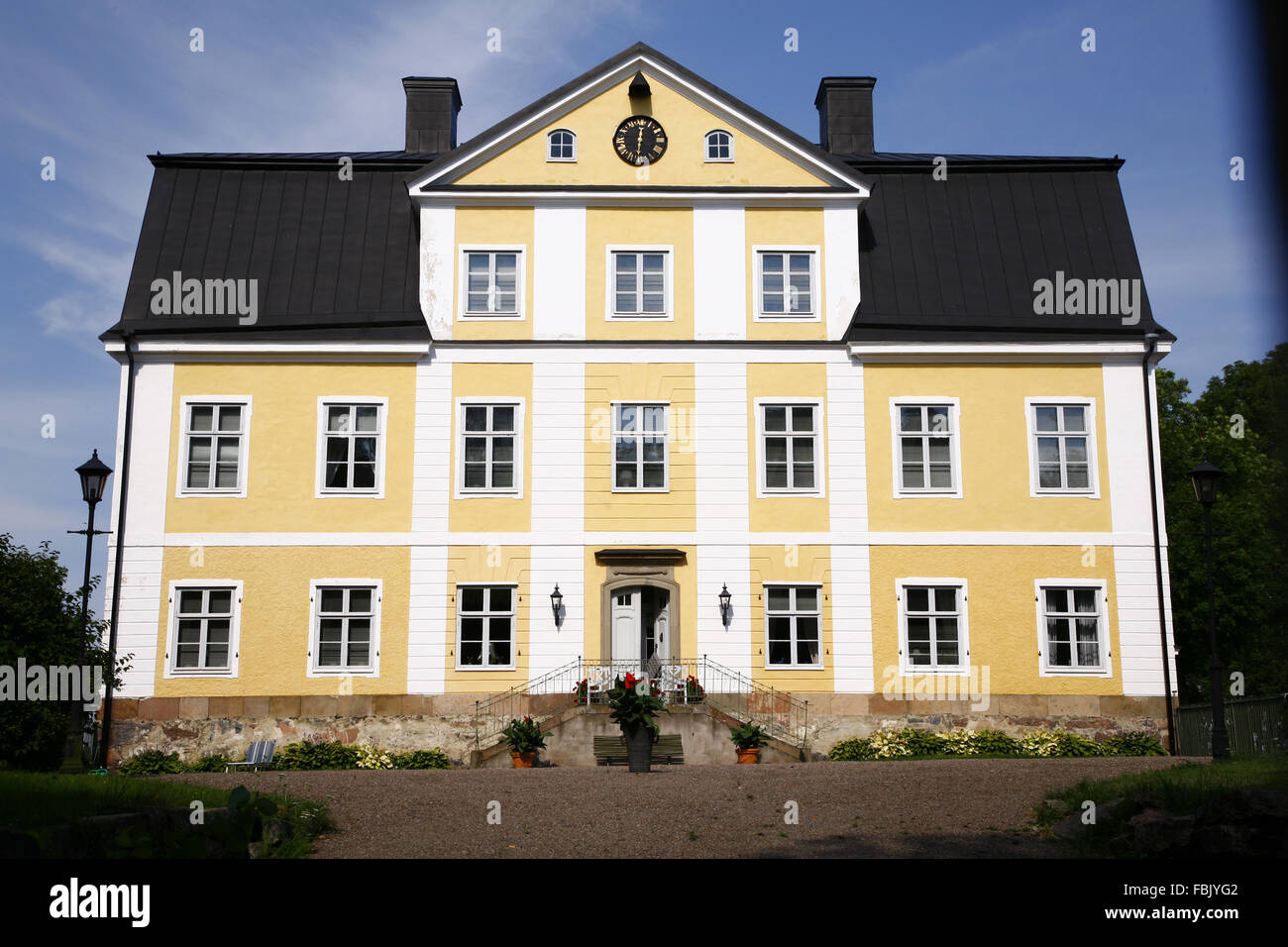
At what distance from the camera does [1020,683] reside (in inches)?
896

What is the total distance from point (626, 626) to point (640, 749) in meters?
5.89

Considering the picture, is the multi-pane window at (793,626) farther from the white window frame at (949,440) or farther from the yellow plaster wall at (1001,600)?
the white window frame at (949,440)

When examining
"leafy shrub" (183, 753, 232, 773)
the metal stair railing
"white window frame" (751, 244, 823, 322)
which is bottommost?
"leafy shrub" (183, 753, 232, 773)

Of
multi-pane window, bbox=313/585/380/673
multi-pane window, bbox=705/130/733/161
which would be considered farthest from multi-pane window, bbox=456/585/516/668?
multi-pane window, bbox=705/130/733/161

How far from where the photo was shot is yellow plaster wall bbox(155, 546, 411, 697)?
2244 cm

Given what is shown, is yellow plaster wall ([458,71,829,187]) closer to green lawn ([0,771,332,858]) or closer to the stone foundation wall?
the stone foundation wall

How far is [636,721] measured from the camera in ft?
57.2

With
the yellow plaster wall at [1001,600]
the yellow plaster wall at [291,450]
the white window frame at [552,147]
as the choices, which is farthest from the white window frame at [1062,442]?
the yellow plaster wall at [291,450]

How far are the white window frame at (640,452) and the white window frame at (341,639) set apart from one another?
5.12 m

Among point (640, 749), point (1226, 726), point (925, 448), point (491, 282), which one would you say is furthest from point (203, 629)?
point (1226, 726)

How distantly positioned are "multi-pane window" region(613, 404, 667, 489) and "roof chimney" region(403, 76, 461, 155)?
8827 mm

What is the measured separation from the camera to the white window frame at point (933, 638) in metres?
22.8

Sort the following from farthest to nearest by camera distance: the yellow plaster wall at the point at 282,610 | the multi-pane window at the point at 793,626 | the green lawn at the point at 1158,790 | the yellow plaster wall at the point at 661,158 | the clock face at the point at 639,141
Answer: the clock face at the point at 639,141, the yellow plaster wall at the point at 661,158, the multi-pane window at the point at 793,626, the yellow plaster wall at the point at 282,610, the green lawn at the point at 1158,790
